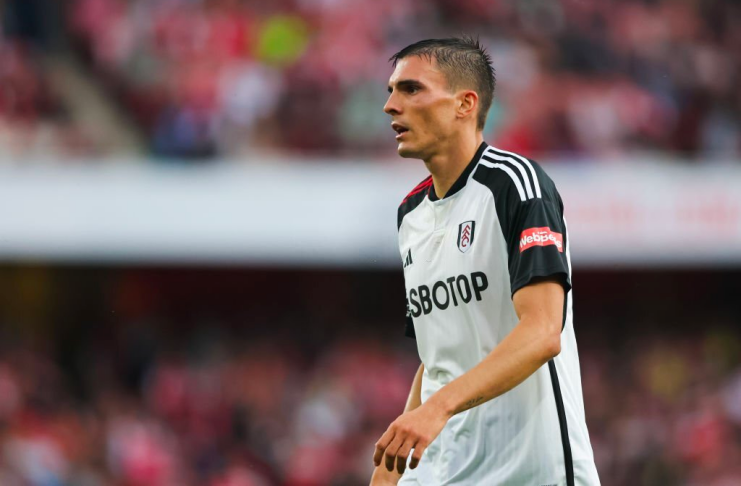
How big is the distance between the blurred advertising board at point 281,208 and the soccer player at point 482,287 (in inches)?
295

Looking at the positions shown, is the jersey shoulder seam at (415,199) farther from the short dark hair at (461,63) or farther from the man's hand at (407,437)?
the man's hand at (407,437)

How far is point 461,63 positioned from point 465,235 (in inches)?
21.5

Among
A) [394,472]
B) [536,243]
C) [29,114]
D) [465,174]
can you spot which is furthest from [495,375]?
[29,114]

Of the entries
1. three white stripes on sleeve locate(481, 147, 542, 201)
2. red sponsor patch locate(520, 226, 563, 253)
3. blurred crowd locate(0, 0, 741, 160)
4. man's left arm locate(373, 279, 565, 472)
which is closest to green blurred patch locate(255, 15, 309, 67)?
blurred crowd locate(0, 0, 741, 160)

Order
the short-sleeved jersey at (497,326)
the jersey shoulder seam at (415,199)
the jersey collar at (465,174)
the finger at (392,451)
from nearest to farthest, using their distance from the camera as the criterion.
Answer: the finger at (392,451), the short-sleeved jersey at (497,326), the jersey collar at (465,174), the jersey shoulder seam at (415,199)

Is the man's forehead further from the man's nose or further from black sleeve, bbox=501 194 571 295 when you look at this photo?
black sleeve, bbox=501 194 571 295

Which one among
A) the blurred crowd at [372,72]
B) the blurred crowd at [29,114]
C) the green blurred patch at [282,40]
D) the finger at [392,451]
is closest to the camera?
the finger at [392,451]

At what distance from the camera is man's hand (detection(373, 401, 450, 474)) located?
2994 millimetres

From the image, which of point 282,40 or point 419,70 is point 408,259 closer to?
point 419,70

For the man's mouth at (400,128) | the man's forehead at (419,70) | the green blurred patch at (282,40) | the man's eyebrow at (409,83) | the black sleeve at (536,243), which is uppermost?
the green blurred patch at (282,40)

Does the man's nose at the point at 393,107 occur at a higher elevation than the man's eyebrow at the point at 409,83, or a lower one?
lower

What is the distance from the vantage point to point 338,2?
1254 centimetres

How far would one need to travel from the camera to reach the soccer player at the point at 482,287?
3.32 meters

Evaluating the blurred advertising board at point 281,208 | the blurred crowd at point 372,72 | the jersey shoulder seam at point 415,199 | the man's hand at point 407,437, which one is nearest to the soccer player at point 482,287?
the jersey shoulder seam at point 415,199
